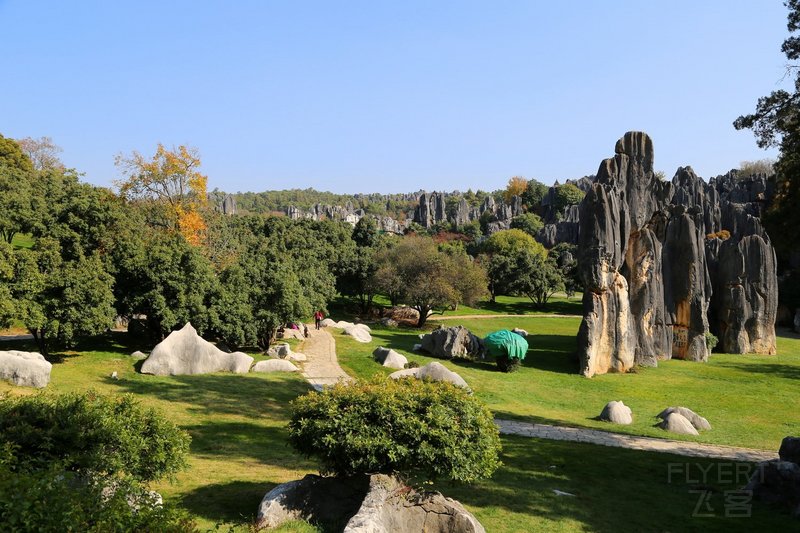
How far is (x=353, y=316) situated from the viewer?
170 ft

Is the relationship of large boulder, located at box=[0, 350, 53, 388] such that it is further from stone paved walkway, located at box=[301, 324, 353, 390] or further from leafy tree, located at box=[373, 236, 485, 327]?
leafy tree, located at box=[373, 236, 485, 327]

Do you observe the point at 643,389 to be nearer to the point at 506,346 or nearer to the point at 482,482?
the point at 506,346

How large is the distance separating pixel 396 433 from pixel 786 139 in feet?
42.6

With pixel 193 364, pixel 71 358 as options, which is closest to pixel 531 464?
pixel 193 364

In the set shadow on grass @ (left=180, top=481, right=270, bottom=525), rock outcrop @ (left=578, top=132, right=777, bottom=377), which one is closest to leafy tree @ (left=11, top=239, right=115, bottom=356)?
shadow on grass @ (left=180, top=481, right=270, bottom=525)

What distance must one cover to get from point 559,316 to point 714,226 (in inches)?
1404

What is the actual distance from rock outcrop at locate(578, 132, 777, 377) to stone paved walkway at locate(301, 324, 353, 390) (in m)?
13.6

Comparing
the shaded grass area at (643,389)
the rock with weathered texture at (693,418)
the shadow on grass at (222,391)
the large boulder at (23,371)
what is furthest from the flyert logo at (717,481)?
the large boulder at (23,371)

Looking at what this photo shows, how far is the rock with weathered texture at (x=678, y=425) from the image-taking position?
1986cm

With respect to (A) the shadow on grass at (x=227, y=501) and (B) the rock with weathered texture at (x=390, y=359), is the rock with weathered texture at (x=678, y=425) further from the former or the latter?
(A) the shadow on grass at (x=227, y=501)

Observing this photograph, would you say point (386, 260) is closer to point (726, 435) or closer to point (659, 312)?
point (659, 312)

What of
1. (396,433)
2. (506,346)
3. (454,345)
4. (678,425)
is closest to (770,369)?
(506,346)

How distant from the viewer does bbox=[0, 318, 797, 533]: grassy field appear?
426 inches

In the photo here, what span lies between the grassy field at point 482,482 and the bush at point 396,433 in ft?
3.31
